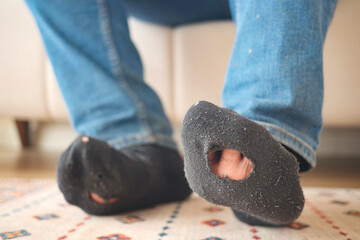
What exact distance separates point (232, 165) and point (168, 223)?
7.2 inches

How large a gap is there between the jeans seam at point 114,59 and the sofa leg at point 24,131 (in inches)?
50.8

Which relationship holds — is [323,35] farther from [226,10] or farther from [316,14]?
[226,10]

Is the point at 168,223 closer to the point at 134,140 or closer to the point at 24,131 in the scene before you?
the point at 134,140

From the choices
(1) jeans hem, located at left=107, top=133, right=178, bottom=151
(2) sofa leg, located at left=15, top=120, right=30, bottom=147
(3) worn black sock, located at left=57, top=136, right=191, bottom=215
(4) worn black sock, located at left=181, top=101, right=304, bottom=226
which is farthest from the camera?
(2) sofa leg, located at left=15, top=120, right=30, bottom=147

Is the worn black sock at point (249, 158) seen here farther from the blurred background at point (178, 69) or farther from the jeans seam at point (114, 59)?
the blurred background at point (178, 69)

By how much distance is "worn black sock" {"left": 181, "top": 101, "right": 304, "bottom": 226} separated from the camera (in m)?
0.27

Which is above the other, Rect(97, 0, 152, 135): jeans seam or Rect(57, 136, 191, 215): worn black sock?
Rect(97, 0, 152, 135): jeans seam

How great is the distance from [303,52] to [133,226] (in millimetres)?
281

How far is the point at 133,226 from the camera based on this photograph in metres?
0.41

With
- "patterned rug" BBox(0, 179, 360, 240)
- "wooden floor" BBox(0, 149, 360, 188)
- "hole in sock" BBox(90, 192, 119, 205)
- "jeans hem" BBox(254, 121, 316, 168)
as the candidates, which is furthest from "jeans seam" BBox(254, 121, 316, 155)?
"wooden floor" BBox(0, 149, 360, 188)

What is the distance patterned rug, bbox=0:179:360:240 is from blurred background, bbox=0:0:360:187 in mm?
350

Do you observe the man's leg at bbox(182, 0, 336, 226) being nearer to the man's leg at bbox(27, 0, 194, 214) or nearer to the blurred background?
the man's leg at bbox(27, 0, 194, 214)

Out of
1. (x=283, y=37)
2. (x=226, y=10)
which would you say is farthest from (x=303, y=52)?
(x=226, y=10)

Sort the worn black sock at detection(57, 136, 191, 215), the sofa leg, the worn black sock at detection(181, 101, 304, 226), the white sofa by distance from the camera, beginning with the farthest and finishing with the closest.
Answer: the sofa leg < the white sofa < the worn black sock at detection(57, 136, 191, 215) < the worn black sock at detection(181, 101, 304, 226)
